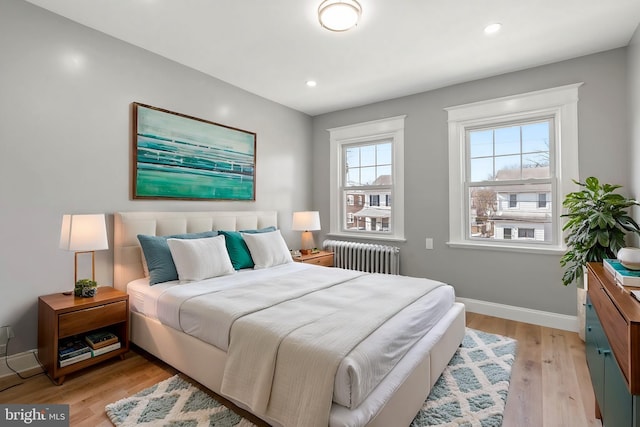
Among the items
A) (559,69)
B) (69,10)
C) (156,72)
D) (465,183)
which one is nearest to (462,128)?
(465,183)

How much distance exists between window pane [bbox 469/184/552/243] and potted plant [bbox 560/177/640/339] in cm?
51

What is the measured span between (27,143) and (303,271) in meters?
2.38

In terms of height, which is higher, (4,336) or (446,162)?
(446,162)

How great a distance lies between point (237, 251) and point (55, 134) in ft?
5.68

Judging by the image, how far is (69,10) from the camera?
2.42 meters

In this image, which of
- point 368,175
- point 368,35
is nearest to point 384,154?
point 368,175

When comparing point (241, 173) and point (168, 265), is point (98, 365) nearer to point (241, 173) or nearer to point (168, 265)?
point (168, 265)

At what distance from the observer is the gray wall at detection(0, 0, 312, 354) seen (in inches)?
89.4

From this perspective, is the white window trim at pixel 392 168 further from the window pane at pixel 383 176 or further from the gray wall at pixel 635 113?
the gray wall at pixel 635 113

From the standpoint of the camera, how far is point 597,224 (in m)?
2.47

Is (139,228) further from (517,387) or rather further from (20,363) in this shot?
(517,387)

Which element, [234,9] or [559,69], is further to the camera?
[559,69]

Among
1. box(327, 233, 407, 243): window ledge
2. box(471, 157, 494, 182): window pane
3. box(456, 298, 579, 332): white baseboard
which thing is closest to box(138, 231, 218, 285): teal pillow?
box(327, 233, 407, 243): window ledge

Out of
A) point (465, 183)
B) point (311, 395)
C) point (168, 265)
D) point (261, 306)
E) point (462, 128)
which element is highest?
point (462, 128)
